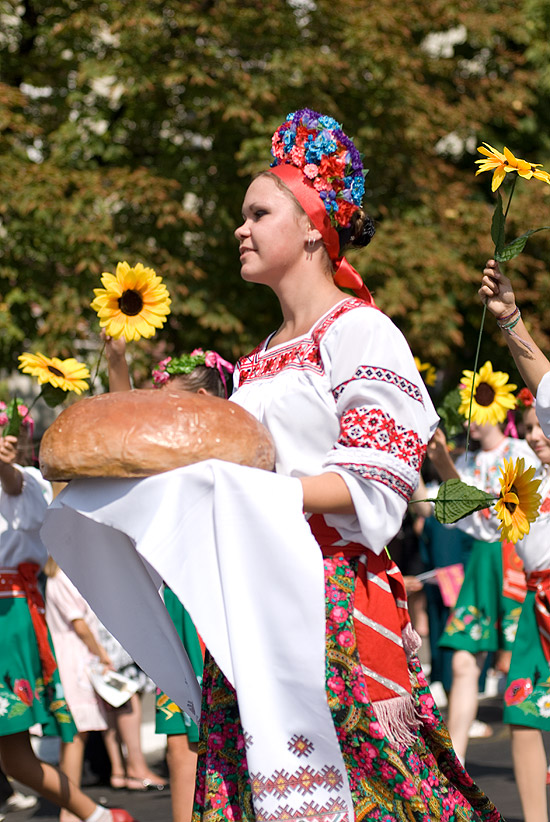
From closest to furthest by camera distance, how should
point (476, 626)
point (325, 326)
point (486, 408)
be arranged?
point (325, 326)
point (486, 408)
point (476, 626)

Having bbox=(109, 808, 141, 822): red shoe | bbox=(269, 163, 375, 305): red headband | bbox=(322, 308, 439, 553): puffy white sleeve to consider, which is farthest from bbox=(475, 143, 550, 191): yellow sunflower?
bbox=(109, 808, 141, 822): red shoe

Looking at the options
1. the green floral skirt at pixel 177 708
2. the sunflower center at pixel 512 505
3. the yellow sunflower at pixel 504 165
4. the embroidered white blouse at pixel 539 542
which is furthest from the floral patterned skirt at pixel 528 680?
the yellow sunflower at pixel 504 165

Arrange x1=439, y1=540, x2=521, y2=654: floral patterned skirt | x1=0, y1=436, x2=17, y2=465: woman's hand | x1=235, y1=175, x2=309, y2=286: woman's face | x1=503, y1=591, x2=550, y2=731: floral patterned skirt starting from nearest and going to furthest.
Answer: x1=235, y1=175, x2=309, y2=286: woman's face
x1=503, y1=591, x2=550, y2=731: floral patterned skirt
x1=0, y1=436, x2=17, y2=465: woman's hand
x1=439, y1=540, x2=521, y2=654: floral patterned skirt

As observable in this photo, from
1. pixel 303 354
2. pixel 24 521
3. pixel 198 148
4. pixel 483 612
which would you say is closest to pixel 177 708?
pixel 24 521

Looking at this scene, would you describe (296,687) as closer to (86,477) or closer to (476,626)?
(86,477)

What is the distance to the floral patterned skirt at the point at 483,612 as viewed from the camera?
709 cm

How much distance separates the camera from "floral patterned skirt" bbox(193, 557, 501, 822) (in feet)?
8.88

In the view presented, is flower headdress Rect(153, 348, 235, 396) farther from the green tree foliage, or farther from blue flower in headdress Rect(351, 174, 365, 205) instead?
the green tree foliage

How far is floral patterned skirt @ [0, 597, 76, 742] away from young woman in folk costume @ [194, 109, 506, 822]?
111 inches

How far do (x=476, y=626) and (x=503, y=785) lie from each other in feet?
2.99

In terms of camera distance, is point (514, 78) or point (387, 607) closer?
point (387, 607)

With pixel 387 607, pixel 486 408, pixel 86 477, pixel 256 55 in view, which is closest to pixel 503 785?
pixel 486 408

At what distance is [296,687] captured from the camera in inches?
101

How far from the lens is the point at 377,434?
2740 millimetres
